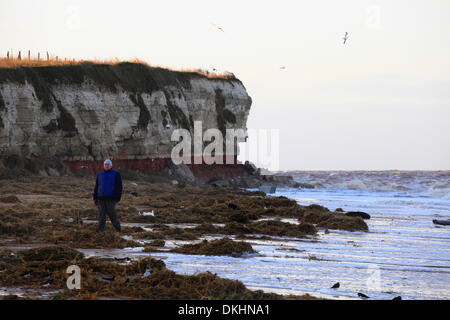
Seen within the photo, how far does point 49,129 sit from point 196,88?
1812 centimetres

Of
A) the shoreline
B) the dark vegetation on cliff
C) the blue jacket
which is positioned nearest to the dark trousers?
the blue jacket

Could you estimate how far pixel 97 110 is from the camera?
38.7 meters

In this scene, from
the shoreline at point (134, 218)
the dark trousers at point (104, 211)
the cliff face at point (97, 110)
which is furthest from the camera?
the cliff face at point (97, 110)

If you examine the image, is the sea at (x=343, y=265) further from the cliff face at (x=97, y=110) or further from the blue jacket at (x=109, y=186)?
the cliff face at (x=97, y=110)

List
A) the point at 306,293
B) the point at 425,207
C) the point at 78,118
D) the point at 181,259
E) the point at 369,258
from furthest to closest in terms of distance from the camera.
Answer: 1. the point at 78,118
2. the point at 425,207
3. the point at 369,258
4. the point at 181,259
5. the point at 306,293

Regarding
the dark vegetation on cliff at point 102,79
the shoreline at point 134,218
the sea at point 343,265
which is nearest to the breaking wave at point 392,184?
the dark vegetation on cliff at point 102,79

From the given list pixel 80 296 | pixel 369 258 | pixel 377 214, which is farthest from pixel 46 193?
pixel 80 296

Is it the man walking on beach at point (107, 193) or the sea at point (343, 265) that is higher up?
the man walking on beach at point (107, 193)

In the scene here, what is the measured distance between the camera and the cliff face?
1319 inches

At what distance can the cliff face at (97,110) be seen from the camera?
33.5m

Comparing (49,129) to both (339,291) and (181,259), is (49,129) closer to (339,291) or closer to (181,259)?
(181,259)

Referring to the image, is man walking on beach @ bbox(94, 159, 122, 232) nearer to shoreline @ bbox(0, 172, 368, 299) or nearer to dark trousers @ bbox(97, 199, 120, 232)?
dark trousers @ bbox(97, 199, 120, 232)

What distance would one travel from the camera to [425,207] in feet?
105

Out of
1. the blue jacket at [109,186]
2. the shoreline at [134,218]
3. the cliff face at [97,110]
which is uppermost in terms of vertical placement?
the cliff face at [97,110]
